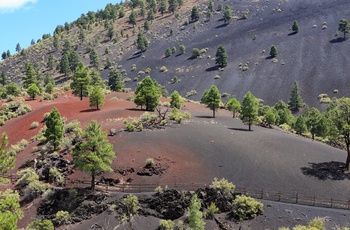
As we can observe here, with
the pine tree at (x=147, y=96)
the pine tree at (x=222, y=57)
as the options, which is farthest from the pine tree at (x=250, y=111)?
the pine tree at (x=222, y=57)

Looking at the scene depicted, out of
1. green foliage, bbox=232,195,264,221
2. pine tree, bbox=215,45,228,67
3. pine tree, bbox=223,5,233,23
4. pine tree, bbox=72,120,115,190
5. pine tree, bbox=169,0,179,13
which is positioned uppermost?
pine tree, bbox=169,0,179,13

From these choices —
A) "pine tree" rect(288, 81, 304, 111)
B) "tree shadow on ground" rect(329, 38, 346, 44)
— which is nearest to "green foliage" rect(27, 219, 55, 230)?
"pine tree" rect(288, 81, 304, 111)

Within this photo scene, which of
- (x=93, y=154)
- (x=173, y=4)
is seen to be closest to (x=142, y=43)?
(x=173, y=4)

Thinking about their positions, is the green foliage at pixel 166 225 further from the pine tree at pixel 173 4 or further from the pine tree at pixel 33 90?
the pine tree at pixel 173 4

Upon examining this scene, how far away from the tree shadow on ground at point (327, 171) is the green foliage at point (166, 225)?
58.2 ft

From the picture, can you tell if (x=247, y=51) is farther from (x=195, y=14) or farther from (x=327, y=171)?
(x=327, y=171)

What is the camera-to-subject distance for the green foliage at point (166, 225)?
3083 centimetres

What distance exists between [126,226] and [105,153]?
7.97 m

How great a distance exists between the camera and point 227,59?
137375 mm

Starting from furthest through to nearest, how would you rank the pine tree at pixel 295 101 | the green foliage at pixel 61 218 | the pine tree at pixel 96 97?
the pine tree at pixel 295 101, the pine tree at pixel 96 97, the green foliage at pixel 61 218

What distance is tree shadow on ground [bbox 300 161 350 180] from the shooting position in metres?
39.0

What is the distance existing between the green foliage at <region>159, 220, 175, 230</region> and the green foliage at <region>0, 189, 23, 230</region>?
11950mm

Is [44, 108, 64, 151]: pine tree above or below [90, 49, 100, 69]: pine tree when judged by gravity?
below

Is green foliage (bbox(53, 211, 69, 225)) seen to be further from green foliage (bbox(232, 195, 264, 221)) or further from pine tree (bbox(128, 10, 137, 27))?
pine tree (bbox(128, 10, 137, 27))
